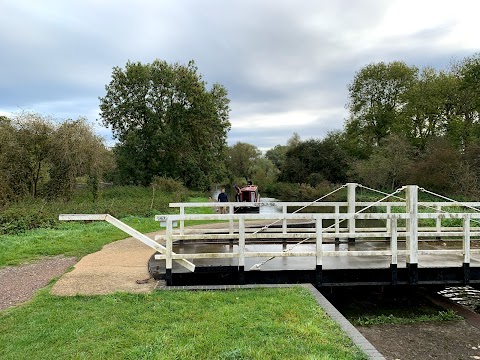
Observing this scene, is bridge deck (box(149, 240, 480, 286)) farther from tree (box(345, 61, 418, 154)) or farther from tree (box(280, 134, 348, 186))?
tree (box(280, 134, 348, 186))

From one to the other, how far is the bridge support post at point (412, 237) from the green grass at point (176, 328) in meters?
2.29

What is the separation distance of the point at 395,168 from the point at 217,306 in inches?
1155

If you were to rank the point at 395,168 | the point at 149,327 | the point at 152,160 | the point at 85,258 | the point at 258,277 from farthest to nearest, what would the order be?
the point at 152,160, the point at 395,168, the point at 85,258, the point at 258,277, the point at 149,327

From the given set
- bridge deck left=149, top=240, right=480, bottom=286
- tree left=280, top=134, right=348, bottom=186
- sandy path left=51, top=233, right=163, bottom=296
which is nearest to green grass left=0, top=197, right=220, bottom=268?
sandy path left=51, top=233, right=163, bottom=296

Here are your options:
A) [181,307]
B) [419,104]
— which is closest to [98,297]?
[181,307]

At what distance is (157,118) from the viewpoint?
35812 millimetres

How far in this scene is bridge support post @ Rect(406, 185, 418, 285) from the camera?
22.8 feet

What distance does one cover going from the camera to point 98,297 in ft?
19.1

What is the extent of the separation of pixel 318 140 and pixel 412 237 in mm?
43089

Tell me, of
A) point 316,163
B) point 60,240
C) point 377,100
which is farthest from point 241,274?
point 316,163

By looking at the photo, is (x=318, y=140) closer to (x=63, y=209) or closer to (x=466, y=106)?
(x=466, y=106)

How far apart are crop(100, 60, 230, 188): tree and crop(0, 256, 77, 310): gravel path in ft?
87.0

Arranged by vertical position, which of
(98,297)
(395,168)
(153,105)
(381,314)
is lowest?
(381,314)

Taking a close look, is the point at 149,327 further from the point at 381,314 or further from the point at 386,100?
the point at 386,100
